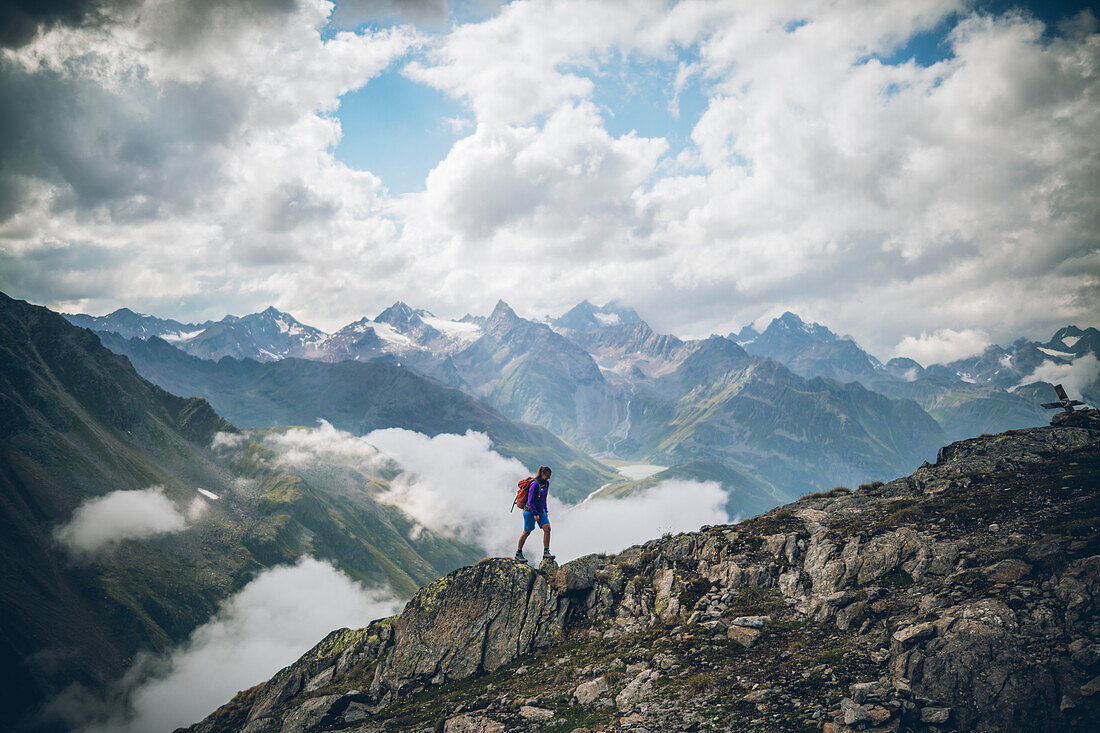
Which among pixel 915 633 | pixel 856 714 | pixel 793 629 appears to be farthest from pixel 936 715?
pixel 793 629

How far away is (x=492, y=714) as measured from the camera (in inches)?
853

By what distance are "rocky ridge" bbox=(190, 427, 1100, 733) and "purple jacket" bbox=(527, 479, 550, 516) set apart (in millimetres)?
4603

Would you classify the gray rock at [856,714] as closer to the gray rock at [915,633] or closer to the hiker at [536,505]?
the gray rock at [915,633]

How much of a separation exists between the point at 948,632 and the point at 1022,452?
19794mm

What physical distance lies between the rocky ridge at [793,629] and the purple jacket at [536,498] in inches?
181

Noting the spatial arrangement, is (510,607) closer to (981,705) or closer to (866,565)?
(866,565)

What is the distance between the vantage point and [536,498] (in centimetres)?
2898

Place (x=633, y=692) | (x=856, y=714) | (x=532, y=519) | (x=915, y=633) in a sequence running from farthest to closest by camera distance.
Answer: (x=532, y=519)
(x=633, y=692)
(x=915, y=633)
(x=856, y=714)

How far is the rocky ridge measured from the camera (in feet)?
52.0

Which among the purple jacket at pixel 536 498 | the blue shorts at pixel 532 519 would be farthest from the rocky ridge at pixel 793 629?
the purple jacket at pixel 536 498

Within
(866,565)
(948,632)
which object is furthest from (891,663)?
(866,565)

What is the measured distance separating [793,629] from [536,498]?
14.3 meters

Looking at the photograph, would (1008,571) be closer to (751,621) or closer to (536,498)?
(751,621)

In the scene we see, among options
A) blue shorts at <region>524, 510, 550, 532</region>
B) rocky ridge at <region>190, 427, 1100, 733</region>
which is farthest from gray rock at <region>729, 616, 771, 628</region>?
blue shorts at <region>524, 510, 550, 532</region>
